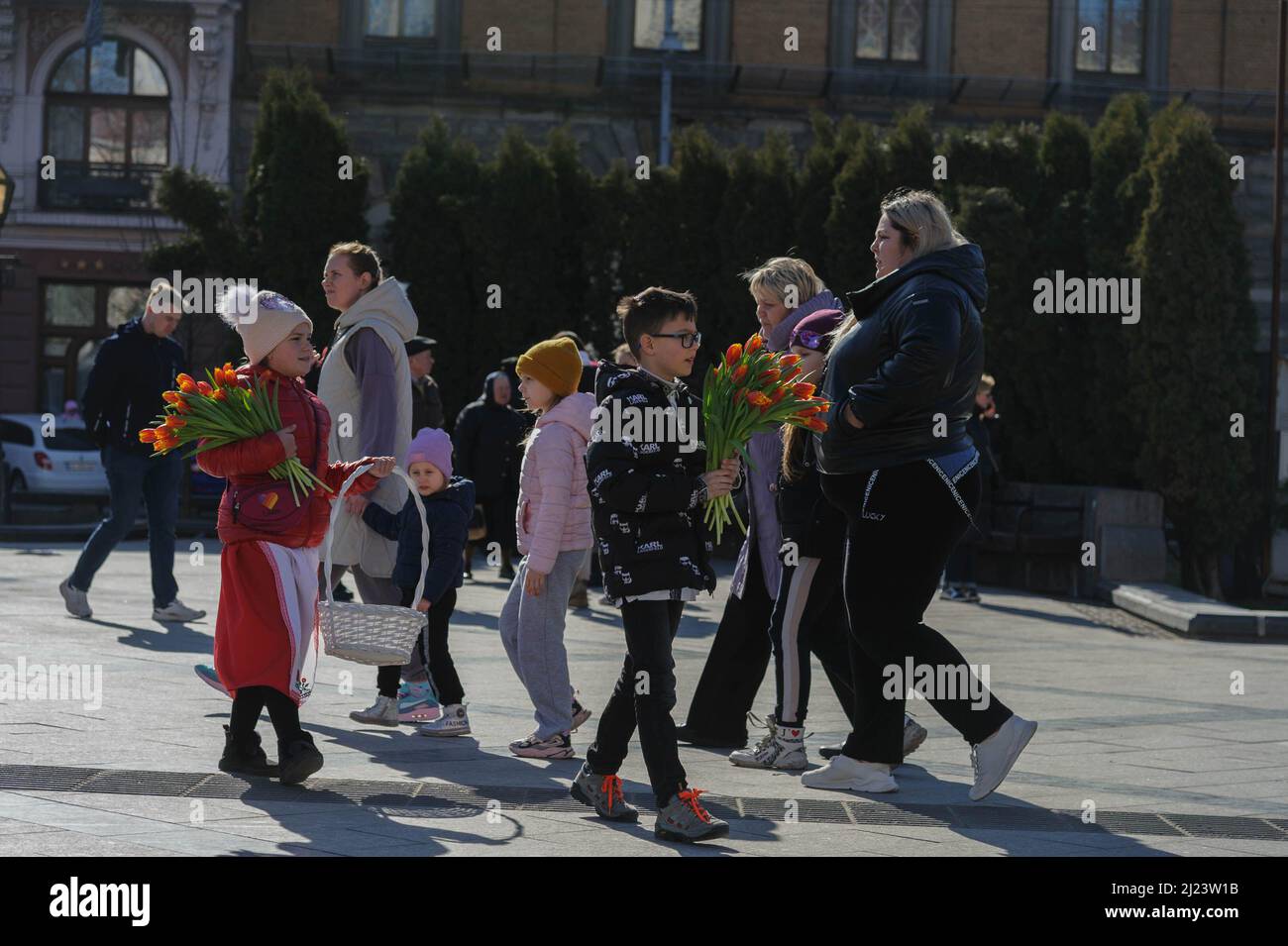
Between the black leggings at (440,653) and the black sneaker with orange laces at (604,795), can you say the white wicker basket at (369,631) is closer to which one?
the black sneaker with orange laces at (604,795)

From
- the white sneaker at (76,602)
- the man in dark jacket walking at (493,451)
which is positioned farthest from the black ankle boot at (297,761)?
the man in dark jacket walking at (493,451)

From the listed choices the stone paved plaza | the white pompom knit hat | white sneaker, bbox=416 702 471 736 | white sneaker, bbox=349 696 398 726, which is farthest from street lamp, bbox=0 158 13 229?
the white pompom knit hat

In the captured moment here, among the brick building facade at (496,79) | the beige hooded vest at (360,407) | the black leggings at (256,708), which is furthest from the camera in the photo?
the brick building facade at (496,79)

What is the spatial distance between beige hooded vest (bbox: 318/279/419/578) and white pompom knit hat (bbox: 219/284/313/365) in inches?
48.9

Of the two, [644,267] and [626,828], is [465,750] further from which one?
[644,267]

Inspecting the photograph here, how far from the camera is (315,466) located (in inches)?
276

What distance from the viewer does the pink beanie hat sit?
27.2 feet

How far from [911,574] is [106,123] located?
28.5 meters

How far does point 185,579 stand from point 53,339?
1844cm

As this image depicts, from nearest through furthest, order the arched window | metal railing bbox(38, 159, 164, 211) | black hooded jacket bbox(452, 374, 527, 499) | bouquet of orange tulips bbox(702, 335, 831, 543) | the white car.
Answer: bouquet of orange tulips bbox(702, 335, 831, 543)
black hooded jacket bbox(452, 374, 527, 499)
the white car
metal railing bbox(38, 159, 164, 211)
the arched window

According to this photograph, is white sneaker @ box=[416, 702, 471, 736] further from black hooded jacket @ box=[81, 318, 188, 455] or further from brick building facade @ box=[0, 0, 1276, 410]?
brick building facade @ box=[0, 0, 1276, 410]

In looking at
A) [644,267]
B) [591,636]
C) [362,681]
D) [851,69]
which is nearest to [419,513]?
[362,681]

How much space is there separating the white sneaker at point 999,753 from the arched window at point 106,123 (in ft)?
91.8

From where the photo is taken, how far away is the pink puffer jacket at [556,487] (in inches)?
293
